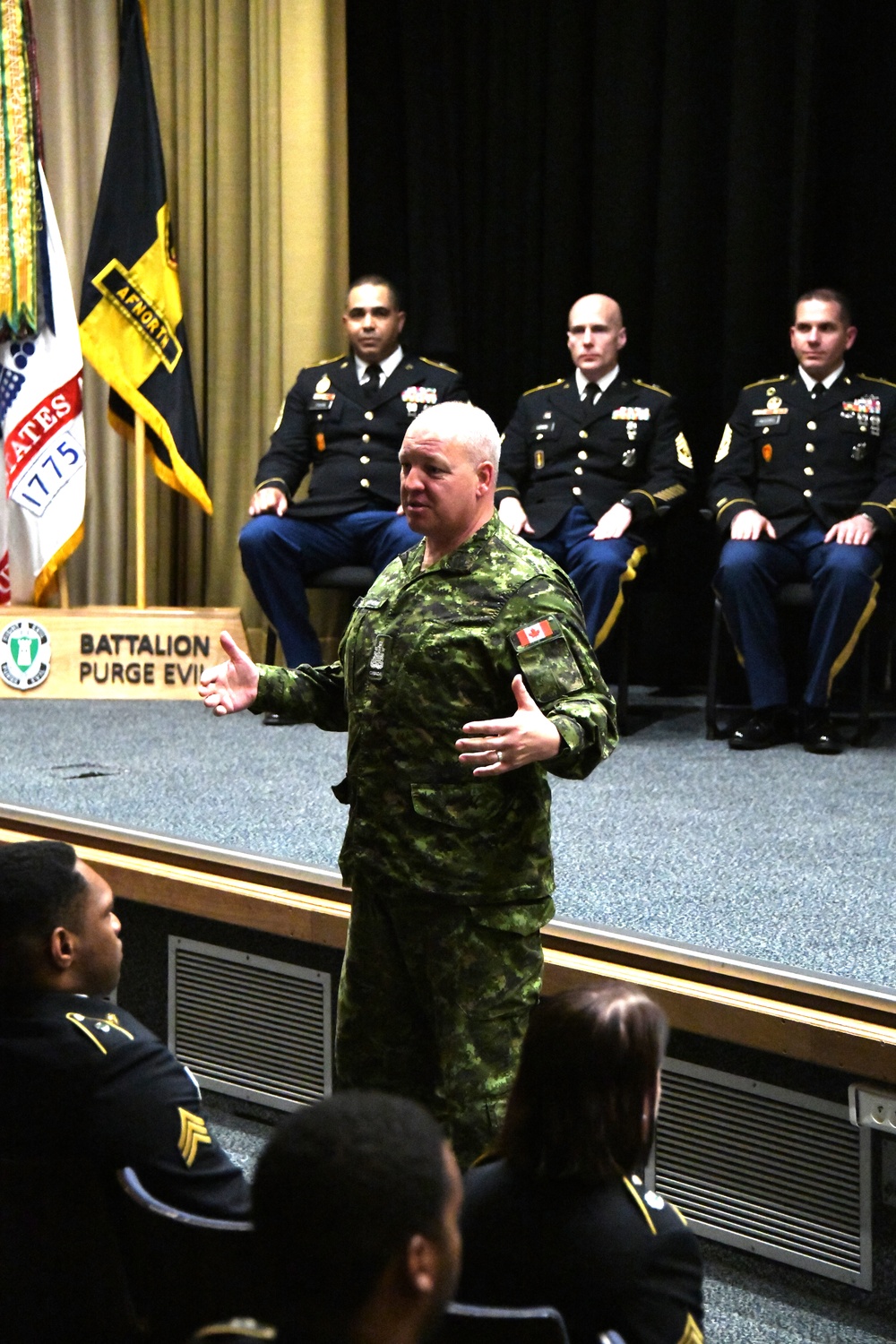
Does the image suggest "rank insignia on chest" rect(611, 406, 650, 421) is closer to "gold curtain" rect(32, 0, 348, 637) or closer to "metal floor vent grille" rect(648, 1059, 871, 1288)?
"gold curtain" rect(32, 0, 348, 637)

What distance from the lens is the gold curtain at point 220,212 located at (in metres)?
5.02

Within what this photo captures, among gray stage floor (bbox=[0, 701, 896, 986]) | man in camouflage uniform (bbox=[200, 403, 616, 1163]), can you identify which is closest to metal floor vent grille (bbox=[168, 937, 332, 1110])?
gray stage floor (bbox=[0, 701, 896, 986])

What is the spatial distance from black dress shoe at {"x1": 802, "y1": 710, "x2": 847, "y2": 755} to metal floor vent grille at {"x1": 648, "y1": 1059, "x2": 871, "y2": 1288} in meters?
1.80

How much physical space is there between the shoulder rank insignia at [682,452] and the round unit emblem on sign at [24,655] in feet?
6.54

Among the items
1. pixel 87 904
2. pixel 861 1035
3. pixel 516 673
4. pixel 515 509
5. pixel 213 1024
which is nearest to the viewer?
pixel 87 904

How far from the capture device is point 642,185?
4.66 metres

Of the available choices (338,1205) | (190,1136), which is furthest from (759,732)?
(338,1205)

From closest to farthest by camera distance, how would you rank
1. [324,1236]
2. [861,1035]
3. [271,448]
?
[324,1236] < [861,1035] < [271,448]

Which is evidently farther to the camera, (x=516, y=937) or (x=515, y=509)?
(x=515, y=509)

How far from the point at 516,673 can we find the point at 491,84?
11.7ft

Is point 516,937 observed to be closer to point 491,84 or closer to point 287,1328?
point 287,1328

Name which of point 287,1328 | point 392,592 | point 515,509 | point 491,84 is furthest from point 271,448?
point 287,1328

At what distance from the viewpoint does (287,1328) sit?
93cm

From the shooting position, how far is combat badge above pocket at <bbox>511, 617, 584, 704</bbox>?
1.74m
